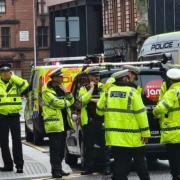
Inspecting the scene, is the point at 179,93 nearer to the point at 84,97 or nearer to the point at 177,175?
the point at 177,175

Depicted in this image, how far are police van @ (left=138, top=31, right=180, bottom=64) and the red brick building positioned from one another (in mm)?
54343

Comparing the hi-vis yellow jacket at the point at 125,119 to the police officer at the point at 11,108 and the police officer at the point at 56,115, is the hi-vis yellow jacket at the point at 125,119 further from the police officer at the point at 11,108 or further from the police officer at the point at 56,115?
the police officer at the point at 11,108

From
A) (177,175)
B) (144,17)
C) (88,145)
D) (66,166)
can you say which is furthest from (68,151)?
(144,17)

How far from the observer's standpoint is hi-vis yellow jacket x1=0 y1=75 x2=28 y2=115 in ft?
45.4

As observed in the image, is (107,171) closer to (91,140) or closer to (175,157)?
(91,140)

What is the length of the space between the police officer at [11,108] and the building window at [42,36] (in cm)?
6823

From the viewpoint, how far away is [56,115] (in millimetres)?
13172

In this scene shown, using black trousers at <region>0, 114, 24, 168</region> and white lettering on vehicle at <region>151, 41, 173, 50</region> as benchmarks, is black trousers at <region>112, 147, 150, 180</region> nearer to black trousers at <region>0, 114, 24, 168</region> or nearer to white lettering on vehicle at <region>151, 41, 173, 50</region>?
black trousers at <region>0, 114, 24, 168</region>

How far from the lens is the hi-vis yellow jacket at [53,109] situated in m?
13.1

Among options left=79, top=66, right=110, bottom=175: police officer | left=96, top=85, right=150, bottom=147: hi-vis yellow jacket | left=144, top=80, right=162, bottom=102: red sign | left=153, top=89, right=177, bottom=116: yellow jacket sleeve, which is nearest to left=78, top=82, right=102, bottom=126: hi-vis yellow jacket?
left=79, top=66, right=110, bottom=175: police officer

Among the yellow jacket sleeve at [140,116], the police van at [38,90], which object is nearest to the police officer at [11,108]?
the yellow jacket sleeve at [140,116]

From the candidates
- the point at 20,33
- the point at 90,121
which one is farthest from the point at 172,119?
the point at 20,33

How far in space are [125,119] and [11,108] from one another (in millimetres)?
3979

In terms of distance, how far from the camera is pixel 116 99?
1037cm
